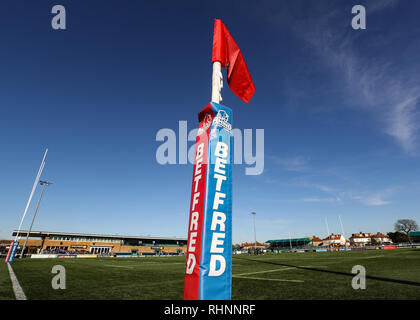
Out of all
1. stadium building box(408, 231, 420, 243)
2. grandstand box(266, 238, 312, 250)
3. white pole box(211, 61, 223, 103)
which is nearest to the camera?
white pole box(211, 61, 223, 103)

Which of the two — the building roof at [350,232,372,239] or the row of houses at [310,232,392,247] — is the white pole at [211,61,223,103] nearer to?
the row of houses at [310,232,392,247]

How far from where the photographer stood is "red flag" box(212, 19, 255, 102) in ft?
14.5

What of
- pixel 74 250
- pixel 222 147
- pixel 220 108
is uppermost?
pixel 220 108

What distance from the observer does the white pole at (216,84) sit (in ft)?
13.2

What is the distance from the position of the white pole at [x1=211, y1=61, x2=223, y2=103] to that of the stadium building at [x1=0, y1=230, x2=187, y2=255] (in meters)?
60.3

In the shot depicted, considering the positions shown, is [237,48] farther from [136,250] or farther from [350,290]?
[136,250]

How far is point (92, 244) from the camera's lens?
64750mm

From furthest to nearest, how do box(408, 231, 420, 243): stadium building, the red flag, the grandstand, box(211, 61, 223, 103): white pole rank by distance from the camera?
1. the grandstand
2. box(408, 231, 420, 243): stadium building
3. the red flag
4. box(211, 61, 223, 103): white pole

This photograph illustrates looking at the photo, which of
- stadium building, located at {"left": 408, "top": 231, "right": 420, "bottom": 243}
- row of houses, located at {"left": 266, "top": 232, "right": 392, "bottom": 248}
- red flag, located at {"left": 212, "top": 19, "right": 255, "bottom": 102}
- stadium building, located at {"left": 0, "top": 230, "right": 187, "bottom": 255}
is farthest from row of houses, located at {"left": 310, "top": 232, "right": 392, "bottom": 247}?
red flag, located at {"left": 212, "top": 19, "right": 255, "bottom": 102}

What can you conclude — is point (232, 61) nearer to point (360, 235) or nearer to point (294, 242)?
point (294, 242)
